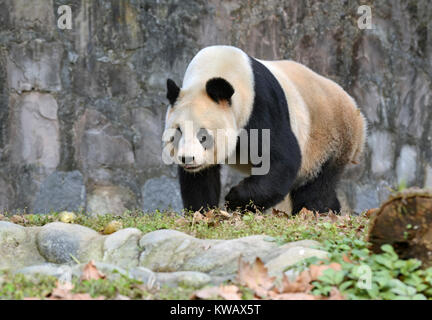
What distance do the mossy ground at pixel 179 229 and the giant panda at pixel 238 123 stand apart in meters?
0.53

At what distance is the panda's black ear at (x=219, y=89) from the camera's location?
5152 millimetres

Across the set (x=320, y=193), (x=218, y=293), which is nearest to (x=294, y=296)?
(x=218, y=293)

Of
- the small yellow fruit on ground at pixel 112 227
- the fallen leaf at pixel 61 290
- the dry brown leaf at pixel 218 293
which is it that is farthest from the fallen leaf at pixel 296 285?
the small yellow fruit on ground at pixel 112 227

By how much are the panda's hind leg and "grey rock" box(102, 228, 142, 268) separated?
10.1 feet

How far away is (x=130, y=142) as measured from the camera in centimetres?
692

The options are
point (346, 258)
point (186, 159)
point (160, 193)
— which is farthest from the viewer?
point (160, 193)

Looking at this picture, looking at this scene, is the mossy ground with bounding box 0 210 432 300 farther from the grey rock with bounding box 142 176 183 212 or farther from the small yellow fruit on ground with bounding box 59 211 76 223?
the grey rock with bounding box 142 176 183 212

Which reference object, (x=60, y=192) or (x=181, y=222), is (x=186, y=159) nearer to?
(x=181, y=222)

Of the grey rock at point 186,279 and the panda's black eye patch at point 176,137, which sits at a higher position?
the panda's black eye patch at point 176,137

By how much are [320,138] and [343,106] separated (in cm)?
47

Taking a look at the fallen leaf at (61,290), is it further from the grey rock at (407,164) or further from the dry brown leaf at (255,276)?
the grey rock at (407,164)

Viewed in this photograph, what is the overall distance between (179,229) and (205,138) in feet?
4.22

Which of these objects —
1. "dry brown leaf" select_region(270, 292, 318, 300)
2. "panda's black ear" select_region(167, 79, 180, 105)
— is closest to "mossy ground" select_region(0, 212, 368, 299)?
"dry brown leaf" select_region(270, 292, 318, 300)

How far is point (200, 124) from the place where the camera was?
205 inches
